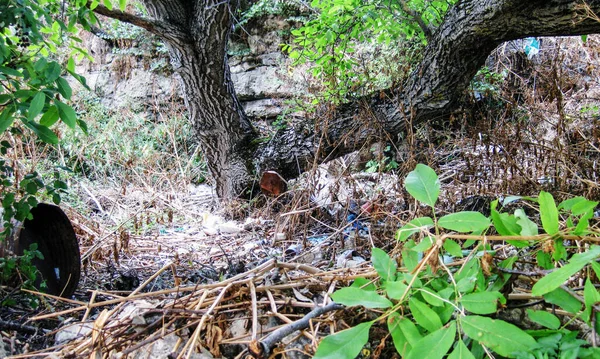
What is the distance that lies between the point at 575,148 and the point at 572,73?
2.94 m

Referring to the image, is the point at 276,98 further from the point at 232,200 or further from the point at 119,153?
the point at 232,200

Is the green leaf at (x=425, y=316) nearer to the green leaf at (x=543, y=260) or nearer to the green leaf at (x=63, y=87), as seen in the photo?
the green leaf at (x=543, y=260)

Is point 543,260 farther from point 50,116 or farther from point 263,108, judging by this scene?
point 263,108

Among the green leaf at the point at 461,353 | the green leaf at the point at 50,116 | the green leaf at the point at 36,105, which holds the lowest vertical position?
the green leaf at the point at 461,353

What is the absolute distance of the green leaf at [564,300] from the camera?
0.74 meters

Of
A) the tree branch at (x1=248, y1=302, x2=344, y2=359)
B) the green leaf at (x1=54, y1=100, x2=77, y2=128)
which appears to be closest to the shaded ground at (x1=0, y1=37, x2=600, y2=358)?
the tree branch at (x1=248, y1=302, x2=344, y2=359)

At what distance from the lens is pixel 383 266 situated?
35.9 inches

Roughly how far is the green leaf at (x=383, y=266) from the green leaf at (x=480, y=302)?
180mm

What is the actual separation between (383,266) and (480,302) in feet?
0.74

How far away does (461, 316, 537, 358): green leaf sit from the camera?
673mm

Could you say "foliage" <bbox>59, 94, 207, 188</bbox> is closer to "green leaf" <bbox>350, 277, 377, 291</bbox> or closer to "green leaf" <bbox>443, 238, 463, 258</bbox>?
"green leaf" <bbox>350, 277, 377, 291</bbox>

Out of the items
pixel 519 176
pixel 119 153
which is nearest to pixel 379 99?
pixel 519 176

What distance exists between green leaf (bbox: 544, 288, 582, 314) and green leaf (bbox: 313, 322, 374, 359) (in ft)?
1.13

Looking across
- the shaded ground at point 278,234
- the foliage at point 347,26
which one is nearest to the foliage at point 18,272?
the shaded ground at point 278,234
